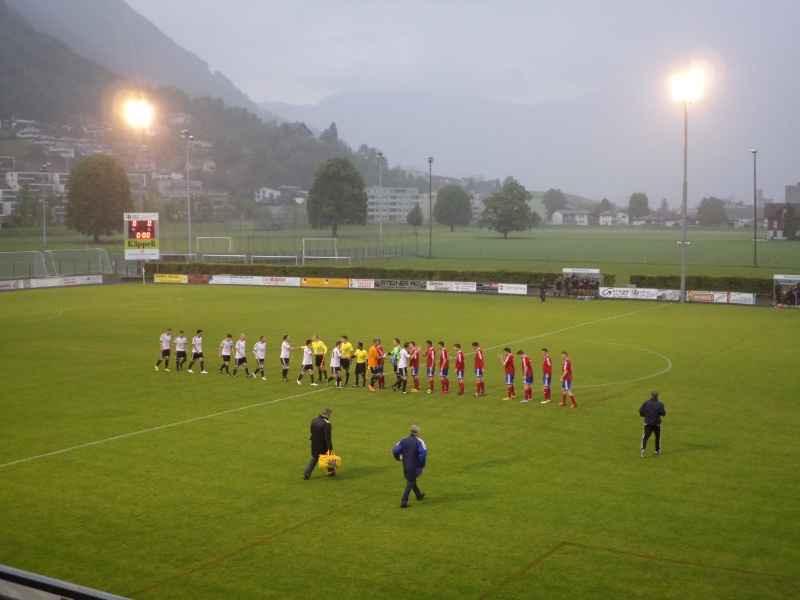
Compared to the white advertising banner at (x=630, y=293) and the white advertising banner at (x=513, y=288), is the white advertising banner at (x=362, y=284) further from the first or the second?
the white advertising banner at (x=630, y=293)

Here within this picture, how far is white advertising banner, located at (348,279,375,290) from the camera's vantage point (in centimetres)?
7019

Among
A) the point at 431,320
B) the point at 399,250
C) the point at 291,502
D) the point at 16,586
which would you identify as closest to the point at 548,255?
the point at 399,250

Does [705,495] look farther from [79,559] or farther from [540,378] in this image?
[540,378]

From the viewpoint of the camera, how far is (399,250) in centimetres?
11788

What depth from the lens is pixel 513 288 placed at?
64.6 meters

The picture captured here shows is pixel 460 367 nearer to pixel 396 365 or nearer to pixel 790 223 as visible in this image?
pixel 396 365

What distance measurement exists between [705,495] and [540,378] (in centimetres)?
1401

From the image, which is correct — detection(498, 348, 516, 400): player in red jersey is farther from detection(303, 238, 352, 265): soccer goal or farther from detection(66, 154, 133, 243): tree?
detection(66, 154, 133, 243): tree

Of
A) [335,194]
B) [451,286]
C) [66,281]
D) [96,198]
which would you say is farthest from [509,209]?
[66,281]

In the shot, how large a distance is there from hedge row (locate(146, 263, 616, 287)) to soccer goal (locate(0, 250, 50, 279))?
11.1 meters

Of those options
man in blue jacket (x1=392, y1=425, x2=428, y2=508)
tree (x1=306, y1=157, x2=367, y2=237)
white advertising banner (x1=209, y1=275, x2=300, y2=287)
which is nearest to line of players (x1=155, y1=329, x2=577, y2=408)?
man in blue jacket (x1=392, y1=425, x2=428, y2=508)

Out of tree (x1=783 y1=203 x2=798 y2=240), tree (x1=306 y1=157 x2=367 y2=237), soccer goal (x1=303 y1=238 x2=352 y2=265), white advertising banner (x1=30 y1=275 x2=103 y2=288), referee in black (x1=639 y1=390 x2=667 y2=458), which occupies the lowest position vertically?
referee in black (x1=639 y1=390 x2=667 y2=458)

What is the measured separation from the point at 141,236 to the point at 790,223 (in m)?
101

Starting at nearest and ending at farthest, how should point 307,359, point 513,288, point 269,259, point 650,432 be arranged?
point 650,432 → point 307,359 → point 513,288 → point 269,259
